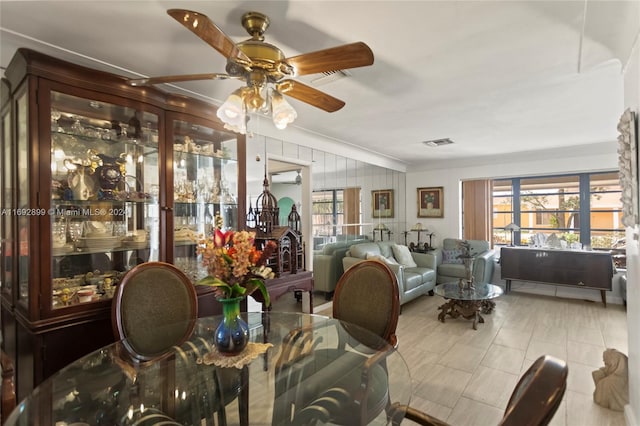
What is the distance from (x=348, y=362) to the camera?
169 centimetres

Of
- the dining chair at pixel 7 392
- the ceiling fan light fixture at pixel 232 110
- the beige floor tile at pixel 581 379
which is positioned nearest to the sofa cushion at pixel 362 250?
the beige floor tile at pixel 581 379

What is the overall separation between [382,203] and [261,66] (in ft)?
15.6

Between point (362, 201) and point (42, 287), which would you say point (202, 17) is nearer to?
point (42, 287)

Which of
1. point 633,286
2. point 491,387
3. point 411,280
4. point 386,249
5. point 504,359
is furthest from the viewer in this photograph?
point 386,249

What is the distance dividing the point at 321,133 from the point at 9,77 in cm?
287

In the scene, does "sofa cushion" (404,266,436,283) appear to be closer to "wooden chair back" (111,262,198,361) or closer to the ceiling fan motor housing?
"wooden chair back" (111,262,198,361)

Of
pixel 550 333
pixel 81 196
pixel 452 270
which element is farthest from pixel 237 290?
pixel 452 270

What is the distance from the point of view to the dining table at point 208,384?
124 centimetres

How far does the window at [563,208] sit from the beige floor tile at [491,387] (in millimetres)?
3728

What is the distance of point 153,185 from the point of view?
87.5 inches

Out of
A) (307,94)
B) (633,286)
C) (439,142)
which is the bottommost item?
(633,286)

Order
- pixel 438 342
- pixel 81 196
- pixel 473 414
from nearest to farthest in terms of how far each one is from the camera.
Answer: pixel 81 196 < pixel 473 414 < pixel 438 342

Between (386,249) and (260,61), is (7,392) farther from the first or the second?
(386,249)

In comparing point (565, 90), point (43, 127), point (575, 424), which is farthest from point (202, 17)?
point (575, 424)
